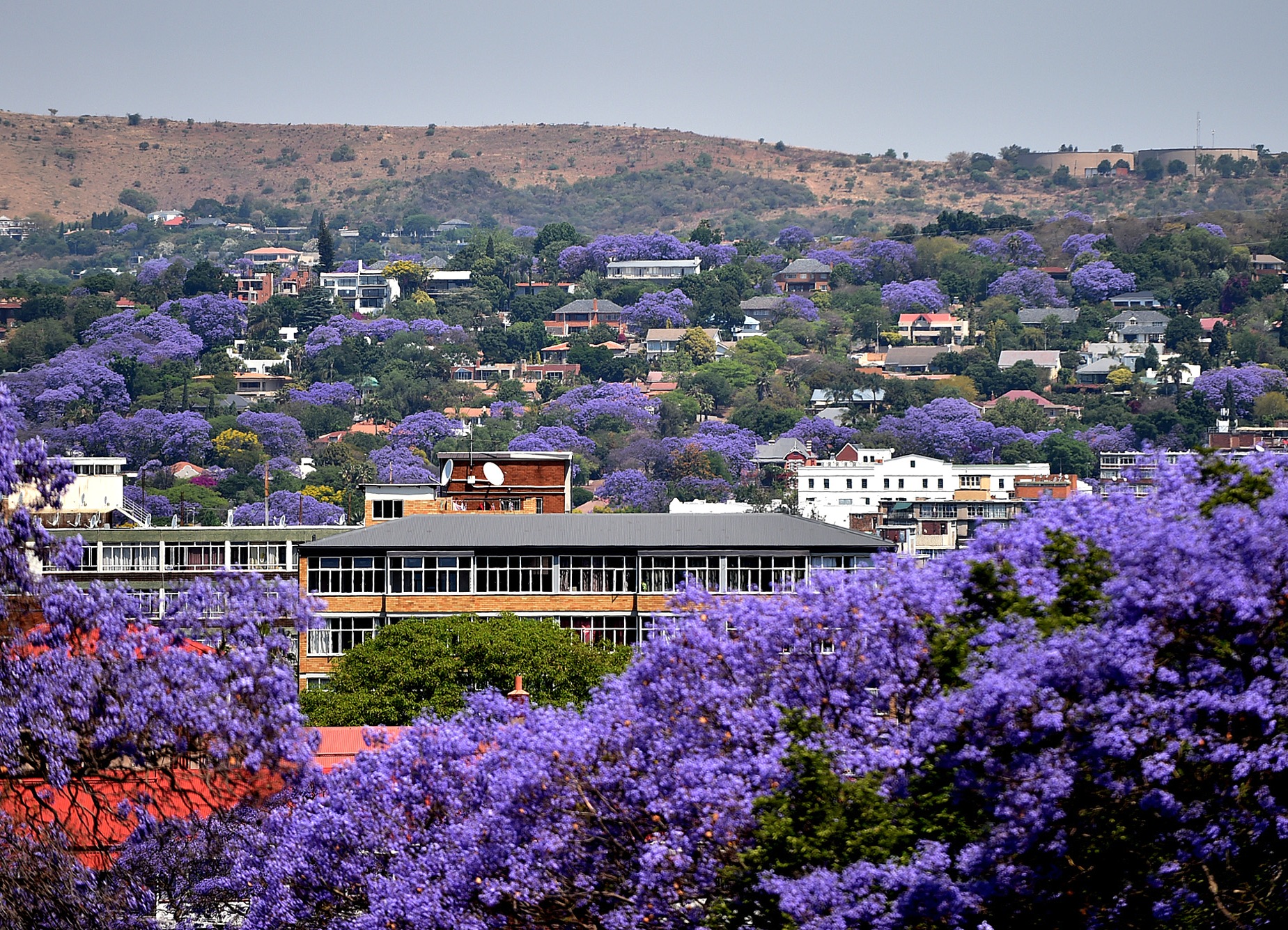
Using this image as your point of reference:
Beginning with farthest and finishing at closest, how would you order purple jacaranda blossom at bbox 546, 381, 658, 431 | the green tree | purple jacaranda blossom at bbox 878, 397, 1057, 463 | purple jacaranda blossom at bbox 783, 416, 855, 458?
purple jacaranda blossom at bbox 546, 381, 658, 431, purple jacaranda blossom at bbox 783, 416, 855, 458, purple jacaranda blossom at bbox 878, 397, 1057, 463, the green tree

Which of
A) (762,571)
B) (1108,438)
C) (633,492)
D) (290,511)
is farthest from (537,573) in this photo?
(1108,438)

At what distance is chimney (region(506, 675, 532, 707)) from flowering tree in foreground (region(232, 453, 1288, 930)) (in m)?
5.51

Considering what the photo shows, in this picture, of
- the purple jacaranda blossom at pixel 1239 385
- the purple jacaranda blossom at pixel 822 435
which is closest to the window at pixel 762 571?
the purple jacaranda blossom at pixel 822 435

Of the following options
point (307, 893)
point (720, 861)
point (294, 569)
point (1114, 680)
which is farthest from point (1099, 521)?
point (294, 569)

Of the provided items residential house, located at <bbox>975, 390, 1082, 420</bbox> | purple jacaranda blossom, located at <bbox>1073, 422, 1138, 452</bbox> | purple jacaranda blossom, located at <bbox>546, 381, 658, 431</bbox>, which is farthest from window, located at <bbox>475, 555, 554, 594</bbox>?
residential house, located at <bbox>975, 390, 1082, 420</bbox>

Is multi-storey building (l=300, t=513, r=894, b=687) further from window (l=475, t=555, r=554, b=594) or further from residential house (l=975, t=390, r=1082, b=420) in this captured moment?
residential house (l=975, t=390, r=1082, b=420)

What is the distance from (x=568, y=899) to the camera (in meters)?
28.2

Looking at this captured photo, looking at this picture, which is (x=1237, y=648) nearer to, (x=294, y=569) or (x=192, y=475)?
(x=294, y=569)

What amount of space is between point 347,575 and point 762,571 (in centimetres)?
992

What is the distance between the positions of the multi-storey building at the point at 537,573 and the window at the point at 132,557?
72.2 feet

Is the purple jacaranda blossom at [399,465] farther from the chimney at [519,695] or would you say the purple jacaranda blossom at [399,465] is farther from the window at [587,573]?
the chimney at [519,695]

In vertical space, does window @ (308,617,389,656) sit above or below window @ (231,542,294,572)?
above

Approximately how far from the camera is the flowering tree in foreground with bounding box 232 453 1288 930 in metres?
25.7

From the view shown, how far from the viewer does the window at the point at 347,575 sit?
189 ft
